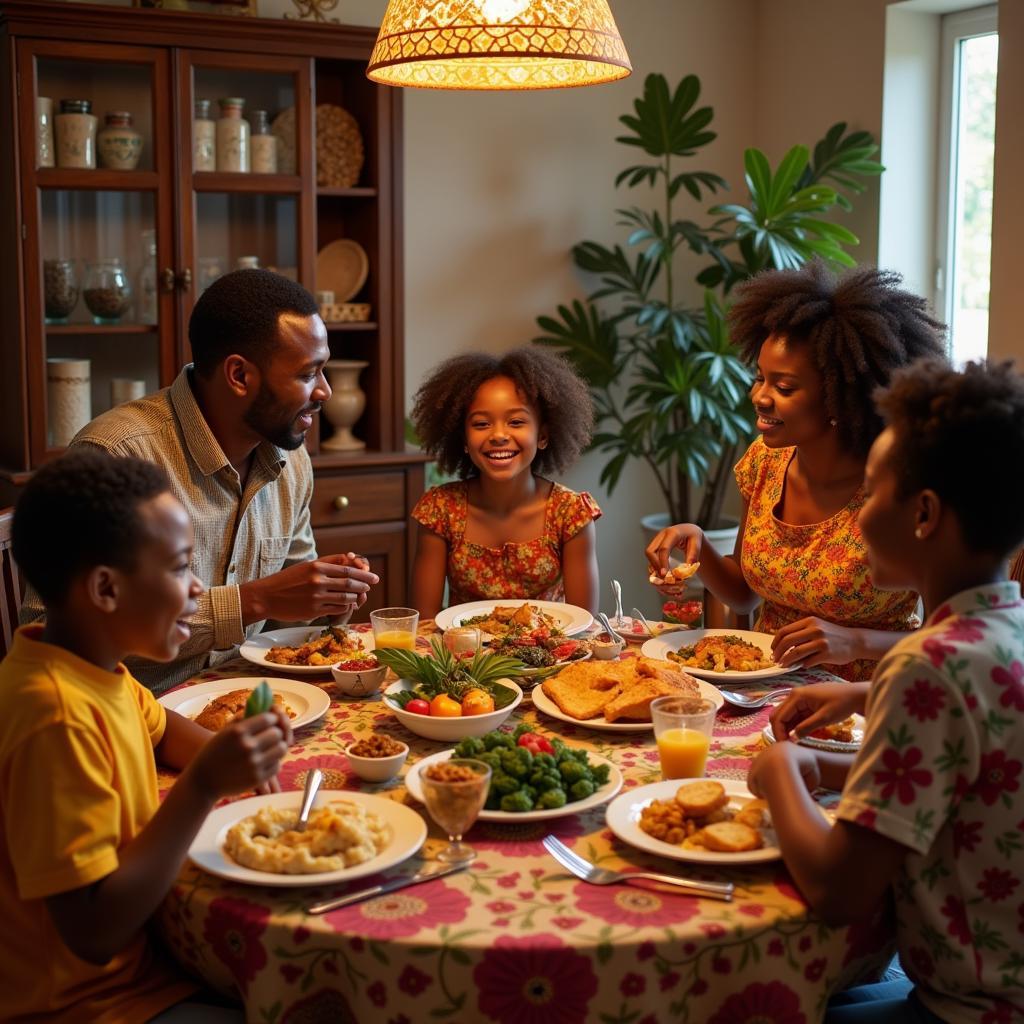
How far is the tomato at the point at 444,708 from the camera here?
1.85 metres

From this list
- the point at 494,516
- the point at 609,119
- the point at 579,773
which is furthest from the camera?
the point at 609,119

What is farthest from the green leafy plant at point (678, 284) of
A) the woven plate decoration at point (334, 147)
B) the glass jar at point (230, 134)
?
the glass jar at point (230, 134)

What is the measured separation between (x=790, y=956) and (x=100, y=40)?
3.10 metres

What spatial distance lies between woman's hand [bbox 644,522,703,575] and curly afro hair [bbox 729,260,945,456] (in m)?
0.35

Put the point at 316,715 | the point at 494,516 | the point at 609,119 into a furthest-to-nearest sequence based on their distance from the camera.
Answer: the point at 609,119 → the point at 494,516 → the point at 316,715

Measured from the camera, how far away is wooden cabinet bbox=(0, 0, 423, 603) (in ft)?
11.5

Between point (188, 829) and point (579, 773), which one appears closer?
point (188, 829)

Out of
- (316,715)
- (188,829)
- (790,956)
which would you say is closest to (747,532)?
(316,715)

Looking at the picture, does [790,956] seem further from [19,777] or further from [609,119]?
[609,119]

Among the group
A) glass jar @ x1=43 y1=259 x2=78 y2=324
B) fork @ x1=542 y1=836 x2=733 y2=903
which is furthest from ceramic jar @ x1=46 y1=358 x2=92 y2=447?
fork @ x1=542 y1=836 x2=733 y2=903

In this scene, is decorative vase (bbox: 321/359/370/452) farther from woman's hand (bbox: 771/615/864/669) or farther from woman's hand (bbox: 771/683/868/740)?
woman's hand (bbox: 771/683/868/740)

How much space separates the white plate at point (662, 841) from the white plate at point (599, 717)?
0.19 metres

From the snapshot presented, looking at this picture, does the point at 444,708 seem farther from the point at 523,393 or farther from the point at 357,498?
the point at 357,498

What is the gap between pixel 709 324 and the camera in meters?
4.21
